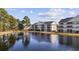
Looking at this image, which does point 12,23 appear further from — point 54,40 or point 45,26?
point 54,40

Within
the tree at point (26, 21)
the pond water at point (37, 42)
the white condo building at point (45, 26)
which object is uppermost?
the tree at point (26, 21)

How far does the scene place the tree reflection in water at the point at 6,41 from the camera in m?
2.52

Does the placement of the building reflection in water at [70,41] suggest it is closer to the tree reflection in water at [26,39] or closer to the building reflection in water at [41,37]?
the building reflection in water at [41,37]

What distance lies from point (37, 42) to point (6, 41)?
40 centimetres

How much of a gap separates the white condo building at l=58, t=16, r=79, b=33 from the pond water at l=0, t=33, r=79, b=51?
9 cm

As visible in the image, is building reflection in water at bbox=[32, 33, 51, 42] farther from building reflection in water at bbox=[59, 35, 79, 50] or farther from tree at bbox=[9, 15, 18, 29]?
tree at bbox=[9, 15, 18, 29]

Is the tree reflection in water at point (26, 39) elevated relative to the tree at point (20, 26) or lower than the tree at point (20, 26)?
lower

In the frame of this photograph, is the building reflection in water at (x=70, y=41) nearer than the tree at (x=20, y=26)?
Yes

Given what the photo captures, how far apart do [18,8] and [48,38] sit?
550 mm

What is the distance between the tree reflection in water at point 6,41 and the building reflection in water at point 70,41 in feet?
2.04

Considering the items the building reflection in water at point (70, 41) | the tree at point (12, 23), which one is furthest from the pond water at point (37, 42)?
the tree at point (12, 23)

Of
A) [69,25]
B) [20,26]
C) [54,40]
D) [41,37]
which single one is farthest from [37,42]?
[69,25]
